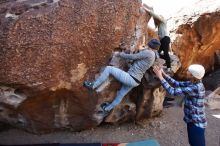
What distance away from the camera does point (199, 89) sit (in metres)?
5.91

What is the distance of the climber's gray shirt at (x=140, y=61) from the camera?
6.50 meters

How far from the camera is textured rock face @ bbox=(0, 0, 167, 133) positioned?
6266 millimetres

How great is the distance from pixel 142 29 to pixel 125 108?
164 cm

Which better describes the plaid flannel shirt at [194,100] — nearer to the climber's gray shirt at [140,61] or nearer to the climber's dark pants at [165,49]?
the climber's gray shirt at [140,61]

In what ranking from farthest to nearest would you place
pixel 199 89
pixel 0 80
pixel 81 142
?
pixel 81 142 → pixel 0 80 → pixel 199 89

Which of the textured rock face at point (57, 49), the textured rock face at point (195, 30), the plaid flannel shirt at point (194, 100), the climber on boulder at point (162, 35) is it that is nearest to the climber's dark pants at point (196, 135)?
the plaid flannel shirt at point (194, 100)

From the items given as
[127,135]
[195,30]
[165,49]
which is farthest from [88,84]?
[195,30]

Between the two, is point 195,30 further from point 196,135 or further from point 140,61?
point 196,135

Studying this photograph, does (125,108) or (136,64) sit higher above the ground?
(136,64)

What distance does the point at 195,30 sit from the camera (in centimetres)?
977

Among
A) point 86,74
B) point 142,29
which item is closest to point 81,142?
point 86,74

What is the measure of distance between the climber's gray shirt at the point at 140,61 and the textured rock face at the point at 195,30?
3269mm

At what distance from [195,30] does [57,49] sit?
4.64m

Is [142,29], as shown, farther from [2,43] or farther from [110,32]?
[2,43]
